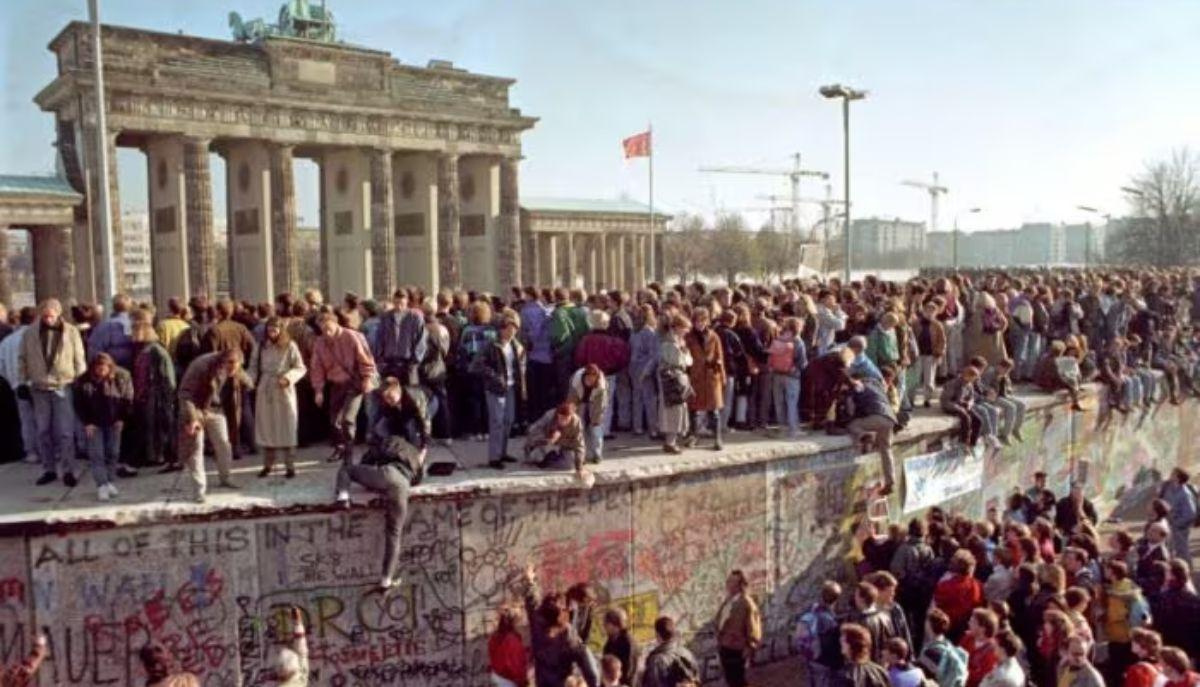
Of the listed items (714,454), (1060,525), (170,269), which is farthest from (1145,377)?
(170,269)

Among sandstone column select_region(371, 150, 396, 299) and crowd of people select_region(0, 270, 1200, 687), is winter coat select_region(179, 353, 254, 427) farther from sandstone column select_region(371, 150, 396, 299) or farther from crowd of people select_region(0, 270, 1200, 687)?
sandstone column select_region(371, 150, 396, 299)

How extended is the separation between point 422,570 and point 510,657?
1953 millimetres

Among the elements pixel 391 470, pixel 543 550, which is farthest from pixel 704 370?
pixel 391 470

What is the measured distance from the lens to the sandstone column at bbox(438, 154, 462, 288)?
4188 centimetres

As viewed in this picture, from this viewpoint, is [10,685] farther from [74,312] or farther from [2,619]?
[74,312]

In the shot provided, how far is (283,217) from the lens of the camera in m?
36.5

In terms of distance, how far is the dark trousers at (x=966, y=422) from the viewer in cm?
1548

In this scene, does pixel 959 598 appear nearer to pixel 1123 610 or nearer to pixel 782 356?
pixel 1123 610

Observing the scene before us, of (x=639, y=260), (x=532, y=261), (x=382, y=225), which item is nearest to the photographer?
(x=382, y=225)

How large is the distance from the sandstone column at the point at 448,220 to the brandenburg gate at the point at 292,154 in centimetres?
6

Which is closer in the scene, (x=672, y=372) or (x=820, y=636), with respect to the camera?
(x=820, y=636)

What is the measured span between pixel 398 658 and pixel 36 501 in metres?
4.10

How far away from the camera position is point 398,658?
35.3ft

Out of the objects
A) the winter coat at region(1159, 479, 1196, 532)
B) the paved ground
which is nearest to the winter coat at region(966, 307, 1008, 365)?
the winter coat at region(1159, 479, 1196, 532)
